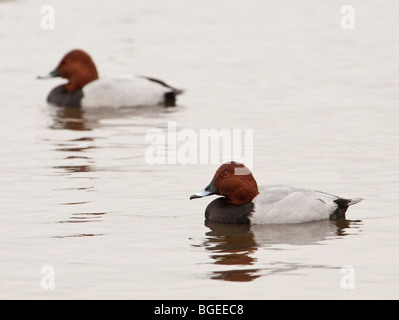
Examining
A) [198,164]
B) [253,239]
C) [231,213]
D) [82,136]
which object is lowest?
[253,239]

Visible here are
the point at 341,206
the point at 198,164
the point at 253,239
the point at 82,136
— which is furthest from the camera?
the point at 82,136

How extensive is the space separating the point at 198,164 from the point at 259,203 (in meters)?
2.74

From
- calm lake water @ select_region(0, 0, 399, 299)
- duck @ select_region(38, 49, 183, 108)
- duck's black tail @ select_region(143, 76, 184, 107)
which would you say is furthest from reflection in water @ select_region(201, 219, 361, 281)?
duck @ select_region(38, 49, 183, 108)

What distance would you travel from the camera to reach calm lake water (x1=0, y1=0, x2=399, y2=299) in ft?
30.7

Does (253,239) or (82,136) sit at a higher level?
(82,136)

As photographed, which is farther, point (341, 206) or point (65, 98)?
point (65, 98)

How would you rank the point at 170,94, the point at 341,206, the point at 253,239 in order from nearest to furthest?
1. the point at 253,239
2. the point at 341,206
3. the point at 170,94

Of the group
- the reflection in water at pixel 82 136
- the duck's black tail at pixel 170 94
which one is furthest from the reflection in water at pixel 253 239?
the duck's black tail at pixel 170 94

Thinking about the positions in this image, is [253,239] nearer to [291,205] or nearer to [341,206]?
[291,205]

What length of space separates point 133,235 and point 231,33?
15398mm

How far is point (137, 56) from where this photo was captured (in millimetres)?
23312

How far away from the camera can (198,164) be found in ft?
45.2

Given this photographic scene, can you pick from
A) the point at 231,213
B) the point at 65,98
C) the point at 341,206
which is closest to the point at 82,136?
the point at 65,98

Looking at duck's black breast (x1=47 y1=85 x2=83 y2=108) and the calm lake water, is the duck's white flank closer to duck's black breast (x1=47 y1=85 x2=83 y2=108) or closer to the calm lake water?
the calm lake water
